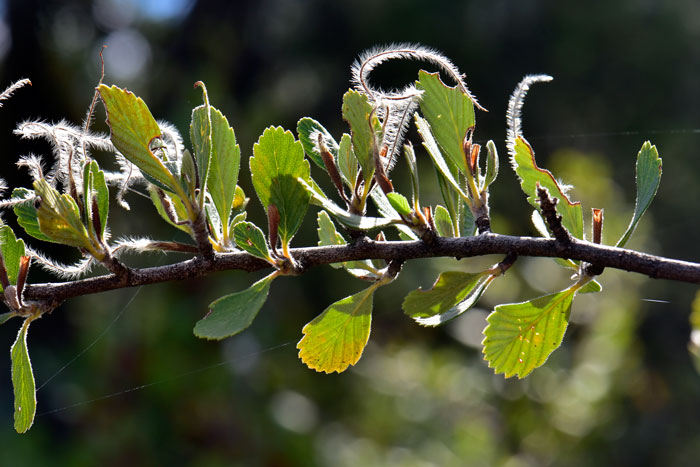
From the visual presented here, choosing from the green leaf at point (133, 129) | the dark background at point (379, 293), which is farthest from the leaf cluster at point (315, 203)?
the dark background at point (379, 293)

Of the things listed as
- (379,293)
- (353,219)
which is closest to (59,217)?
(353,219)

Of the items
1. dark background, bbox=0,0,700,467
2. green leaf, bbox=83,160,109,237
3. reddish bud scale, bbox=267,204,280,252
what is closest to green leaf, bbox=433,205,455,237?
reddish bud scale, bbox=267,204,280,252

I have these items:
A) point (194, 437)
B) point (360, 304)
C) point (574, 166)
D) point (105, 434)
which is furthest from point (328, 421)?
point (360, 304)

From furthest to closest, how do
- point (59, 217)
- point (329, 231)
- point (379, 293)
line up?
point (379, 293), point (329, 231), point (59, 217)

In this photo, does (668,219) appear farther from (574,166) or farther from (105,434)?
(105,434)

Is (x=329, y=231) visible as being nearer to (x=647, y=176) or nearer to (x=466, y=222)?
(x=466, y=222)

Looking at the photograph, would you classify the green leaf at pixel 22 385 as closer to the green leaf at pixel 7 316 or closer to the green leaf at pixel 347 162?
the green leaf at pixel 7 316

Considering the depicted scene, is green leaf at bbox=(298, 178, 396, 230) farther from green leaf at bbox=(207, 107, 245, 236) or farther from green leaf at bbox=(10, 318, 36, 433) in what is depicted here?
green leaf at bbox=(10, 318, 36, 433)
